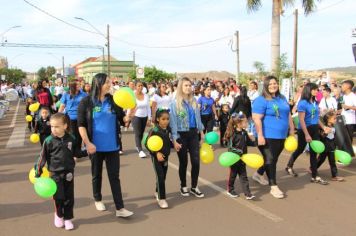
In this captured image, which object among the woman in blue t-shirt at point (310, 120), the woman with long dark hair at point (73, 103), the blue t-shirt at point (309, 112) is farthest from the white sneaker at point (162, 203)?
the woman with long dark hair at point (73, 103)

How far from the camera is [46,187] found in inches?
184

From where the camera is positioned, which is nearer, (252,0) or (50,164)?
(50,164)

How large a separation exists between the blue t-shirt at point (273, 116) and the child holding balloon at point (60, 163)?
2941 mm

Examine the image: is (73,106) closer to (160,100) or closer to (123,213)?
(160,100)

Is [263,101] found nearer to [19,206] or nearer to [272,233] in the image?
[272,233]

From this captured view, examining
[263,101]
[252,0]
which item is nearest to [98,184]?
[263,101]

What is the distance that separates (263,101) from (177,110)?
1359mm

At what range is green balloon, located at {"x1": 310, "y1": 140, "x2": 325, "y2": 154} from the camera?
22.8ft

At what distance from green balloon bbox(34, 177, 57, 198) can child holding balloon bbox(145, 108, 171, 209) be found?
1.47 metres

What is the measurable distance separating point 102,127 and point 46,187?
3.38ft

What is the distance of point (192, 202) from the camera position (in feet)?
19.9

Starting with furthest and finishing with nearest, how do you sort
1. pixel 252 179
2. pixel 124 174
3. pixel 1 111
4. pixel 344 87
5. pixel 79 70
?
pixel 79 70 → pixel 1 111 → pixel 344 87 → pixel 124 174 → pixel 252 179

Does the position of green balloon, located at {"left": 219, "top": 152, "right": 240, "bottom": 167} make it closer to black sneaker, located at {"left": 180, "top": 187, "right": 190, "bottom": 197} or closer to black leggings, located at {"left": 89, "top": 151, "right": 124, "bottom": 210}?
black sneaker, located at {"left": 180, "top": 187, "right": 190, "bottom": 197}

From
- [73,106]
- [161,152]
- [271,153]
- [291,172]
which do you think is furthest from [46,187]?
[73,106]
